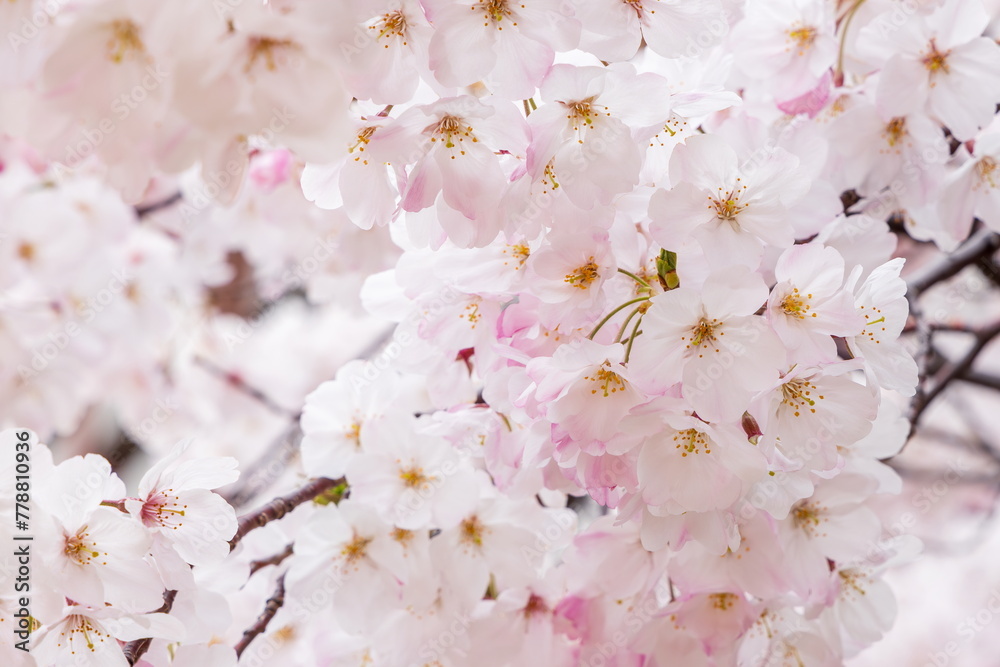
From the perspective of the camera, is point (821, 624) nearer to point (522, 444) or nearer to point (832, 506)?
point (832, 506)

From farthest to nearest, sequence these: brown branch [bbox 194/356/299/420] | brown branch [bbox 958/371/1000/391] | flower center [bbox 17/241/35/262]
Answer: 1. brown branch [bbox 194/356/299/420]
2. flower center [bbox 17/241/35/262]
3. brown branch [bbox 958/371/1000/391]

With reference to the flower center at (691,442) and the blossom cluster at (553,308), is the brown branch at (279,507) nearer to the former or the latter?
the blossom cluster at (553,308)

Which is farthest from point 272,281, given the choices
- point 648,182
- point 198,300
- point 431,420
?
point 648,182

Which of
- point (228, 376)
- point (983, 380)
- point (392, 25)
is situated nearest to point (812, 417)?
point (392, 25)

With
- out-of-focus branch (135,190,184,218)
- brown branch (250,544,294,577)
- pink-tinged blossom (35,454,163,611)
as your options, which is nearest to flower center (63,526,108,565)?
pink-tinged blossom (35,454,163,611)

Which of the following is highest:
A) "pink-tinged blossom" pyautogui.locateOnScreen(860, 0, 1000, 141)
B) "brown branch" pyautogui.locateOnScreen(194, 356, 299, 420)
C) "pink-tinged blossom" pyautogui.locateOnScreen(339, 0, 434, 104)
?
"pink-tinged blossom" pyautogui.locateOnScreen(339, 0, 434, 104)

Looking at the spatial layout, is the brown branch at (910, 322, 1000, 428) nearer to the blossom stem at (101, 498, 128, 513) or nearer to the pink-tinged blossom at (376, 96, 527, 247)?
the pink-tinged blossom at (376, 96, 527, 247)
